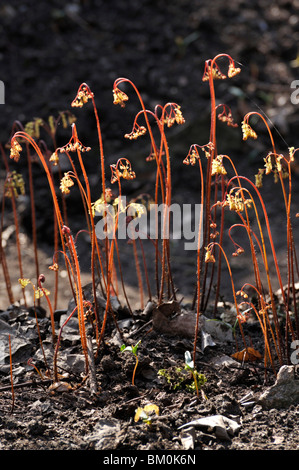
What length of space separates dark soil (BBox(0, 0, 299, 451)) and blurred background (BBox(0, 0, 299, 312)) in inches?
0.6

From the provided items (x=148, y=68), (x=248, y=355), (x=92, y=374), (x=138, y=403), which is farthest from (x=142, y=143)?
(x=138, y=403)

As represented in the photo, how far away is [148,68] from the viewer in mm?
6578

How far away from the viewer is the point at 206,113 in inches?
223

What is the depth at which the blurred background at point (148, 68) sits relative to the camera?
5.61 m

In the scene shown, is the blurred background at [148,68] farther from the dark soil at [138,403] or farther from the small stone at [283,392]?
the small stone at [283,392]

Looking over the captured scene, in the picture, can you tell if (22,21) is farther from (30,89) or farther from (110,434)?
(110,434)

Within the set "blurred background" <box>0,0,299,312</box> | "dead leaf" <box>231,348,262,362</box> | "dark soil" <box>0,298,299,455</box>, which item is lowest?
"dark soil" <box>0,298,299,455</box>

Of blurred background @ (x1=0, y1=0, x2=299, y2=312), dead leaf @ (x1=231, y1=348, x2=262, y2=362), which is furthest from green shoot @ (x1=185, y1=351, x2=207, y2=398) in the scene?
blurred background @ (x1=0, y1=0, x2=299, y2=312)

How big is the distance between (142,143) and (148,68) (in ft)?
4.21

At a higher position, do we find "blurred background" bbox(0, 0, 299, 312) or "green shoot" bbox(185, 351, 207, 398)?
"blurred background" bbox(0, 0, 299, 312)

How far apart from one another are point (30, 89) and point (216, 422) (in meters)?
5.34

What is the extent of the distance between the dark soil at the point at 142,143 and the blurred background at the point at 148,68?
15mm

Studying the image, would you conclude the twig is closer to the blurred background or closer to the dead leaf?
the dead leaf

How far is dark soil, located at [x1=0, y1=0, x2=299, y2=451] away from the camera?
2008 mm
